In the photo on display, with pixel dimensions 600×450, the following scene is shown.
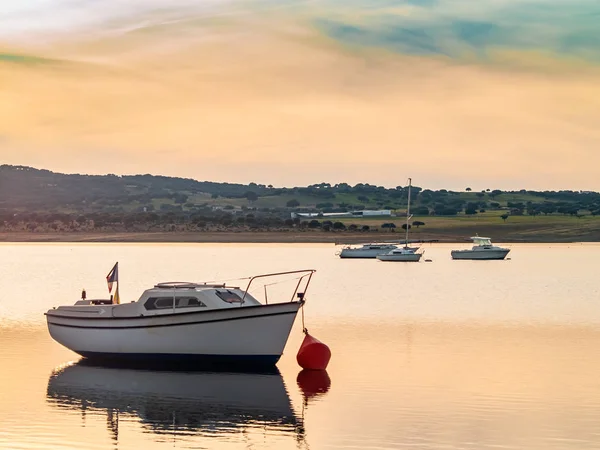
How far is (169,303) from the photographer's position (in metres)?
35.2

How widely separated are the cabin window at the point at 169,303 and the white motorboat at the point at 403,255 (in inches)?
3965

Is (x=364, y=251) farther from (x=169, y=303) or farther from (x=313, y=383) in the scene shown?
(x=313, y=383)

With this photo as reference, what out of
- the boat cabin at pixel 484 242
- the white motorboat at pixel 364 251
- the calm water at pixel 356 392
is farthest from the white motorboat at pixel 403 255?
the calm water at pixel 356 392

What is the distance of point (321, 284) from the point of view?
274 feet

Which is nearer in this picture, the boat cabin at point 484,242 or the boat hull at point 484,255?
the boat hull at point 484,255

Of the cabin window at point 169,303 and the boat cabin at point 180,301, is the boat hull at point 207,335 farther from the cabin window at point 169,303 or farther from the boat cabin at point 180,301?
the cabin window at point 169,303

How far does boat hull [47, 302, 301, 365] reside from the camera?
34.7m

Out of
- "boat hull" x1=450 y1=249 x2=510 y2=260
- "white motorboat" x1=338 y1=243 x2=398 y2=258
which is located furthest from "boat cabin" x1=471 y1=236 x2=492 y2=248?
"white motorboat" x1=338 y1=243 x2=398 y2=258

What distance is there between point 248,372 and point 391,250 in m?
108

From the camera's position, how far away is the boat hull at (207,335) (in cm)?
3469

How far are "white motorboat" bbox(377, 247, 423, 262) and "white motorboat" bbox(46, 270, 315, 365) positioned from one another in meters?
100.0

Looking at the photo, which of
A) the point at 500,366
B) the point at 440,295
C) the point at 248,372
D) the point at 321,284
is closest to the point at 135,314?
the point at 248,372

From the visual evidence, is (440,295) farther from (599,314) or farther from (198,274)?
(198,274)

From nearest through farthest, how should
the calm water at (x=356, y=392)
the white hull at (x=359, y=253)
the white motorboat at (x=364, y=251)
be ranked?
1. the calm water at (x=356, y=392)
2. the white hull at (x=359, y=253)
3. the white motorboat at (x=364, y=251)
